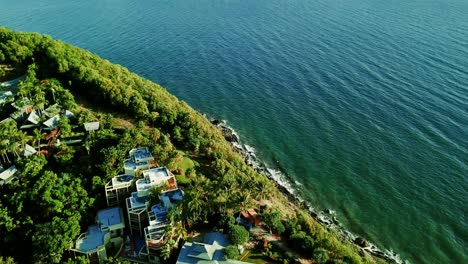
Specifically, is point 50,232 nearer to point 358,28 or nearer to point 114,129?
point 114,129

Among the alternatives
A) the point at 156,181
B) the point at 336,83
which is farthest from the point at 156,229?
the point at 336,83

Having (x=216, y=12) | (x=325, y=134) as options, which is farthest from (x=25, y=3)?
(x=325, y=134)

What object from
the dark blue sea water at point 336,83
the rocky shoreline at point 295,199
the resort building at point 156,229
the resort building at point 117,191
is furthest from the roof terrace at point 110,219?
the dark blue sea water at point 336,83

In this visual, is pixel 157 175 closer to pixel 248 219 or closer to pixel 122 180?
pixel 122 180

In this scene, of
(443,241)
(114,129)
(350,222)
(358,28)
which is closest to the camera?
(443,241)

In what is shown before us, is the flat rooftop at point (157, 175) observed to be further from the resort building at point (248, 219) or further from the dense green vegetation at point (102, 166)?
the resort building at point (248, 219)
